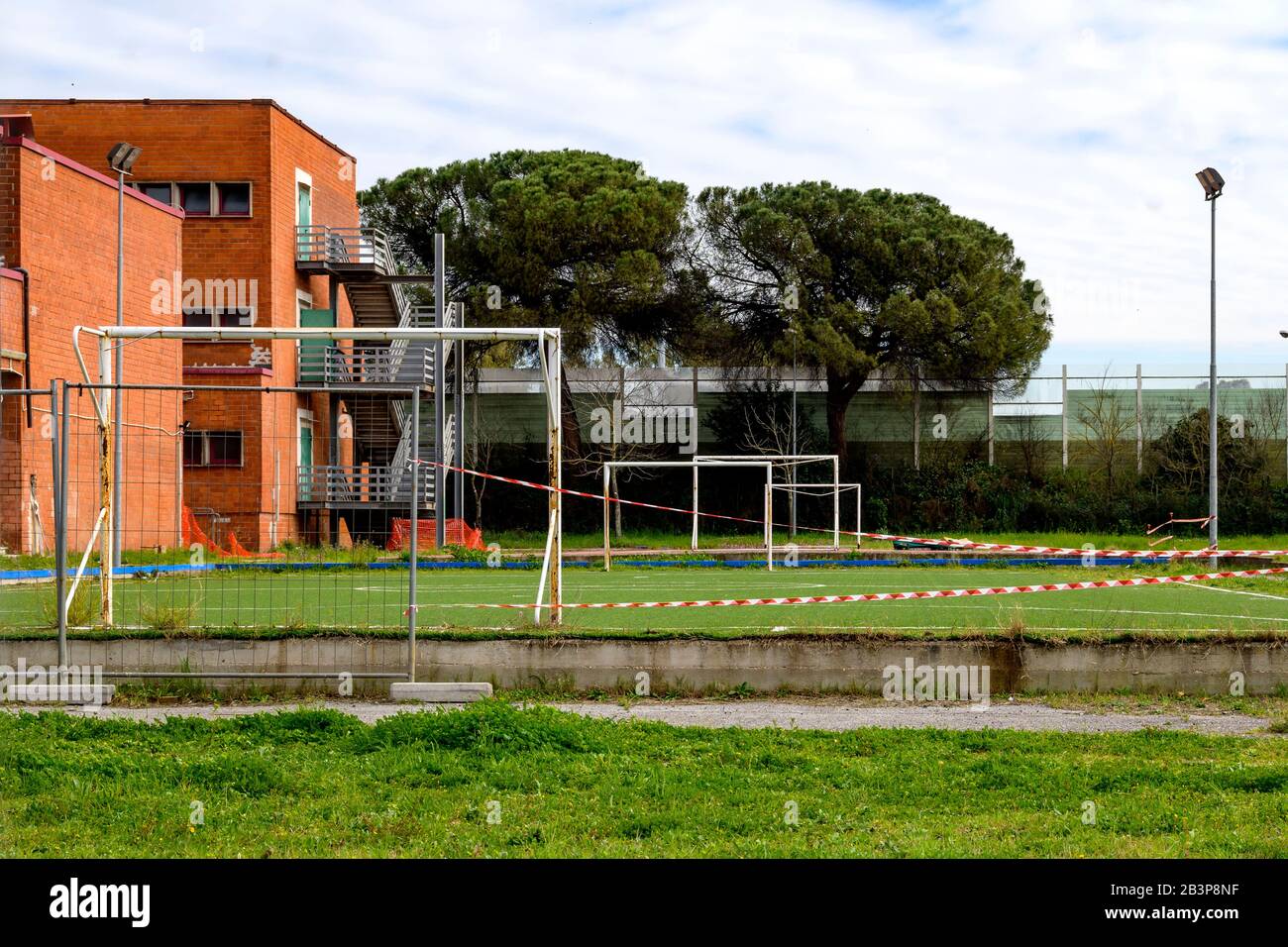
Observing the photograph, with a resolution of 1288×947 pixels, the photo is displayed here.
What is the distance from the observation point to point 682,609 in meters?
17.1

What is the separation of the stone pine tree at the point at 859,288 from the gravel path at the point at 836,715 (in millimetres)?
34135

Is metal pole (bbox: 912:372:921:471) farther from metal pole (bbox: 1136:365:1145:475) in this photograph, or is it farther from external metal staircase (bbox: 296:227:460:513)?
external metal staircase (bbox: 296:227:460:513)

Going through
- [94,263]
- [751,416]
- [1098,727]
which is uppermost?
[94,263]

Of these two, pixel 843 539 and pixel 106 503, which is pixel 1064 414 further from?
pixel 106 503

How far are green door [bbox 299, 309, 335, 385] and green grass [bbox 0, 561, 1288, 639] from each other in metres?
15.1

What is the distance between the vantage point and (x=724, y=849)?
603 centimetres

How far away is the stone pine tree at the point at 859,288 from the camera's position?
1764 inches

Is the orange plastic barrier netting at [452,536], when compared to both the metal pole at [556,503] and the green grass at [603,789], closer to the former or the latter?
the metal pole at [556,503]

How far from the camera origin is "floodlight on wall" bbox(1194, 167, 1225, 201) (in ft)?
94.9

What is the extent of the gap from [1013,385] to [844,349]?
6.30 meters

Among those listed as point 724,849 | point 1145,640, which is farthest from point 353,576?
point 724,849

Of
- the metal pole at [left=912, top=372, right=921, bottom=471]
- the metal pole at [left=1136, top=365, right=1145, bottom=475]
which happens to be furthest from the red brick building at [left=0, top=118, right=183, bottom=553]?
the metal pole at [left=1136, top=365, right=1145, bottom=475]
